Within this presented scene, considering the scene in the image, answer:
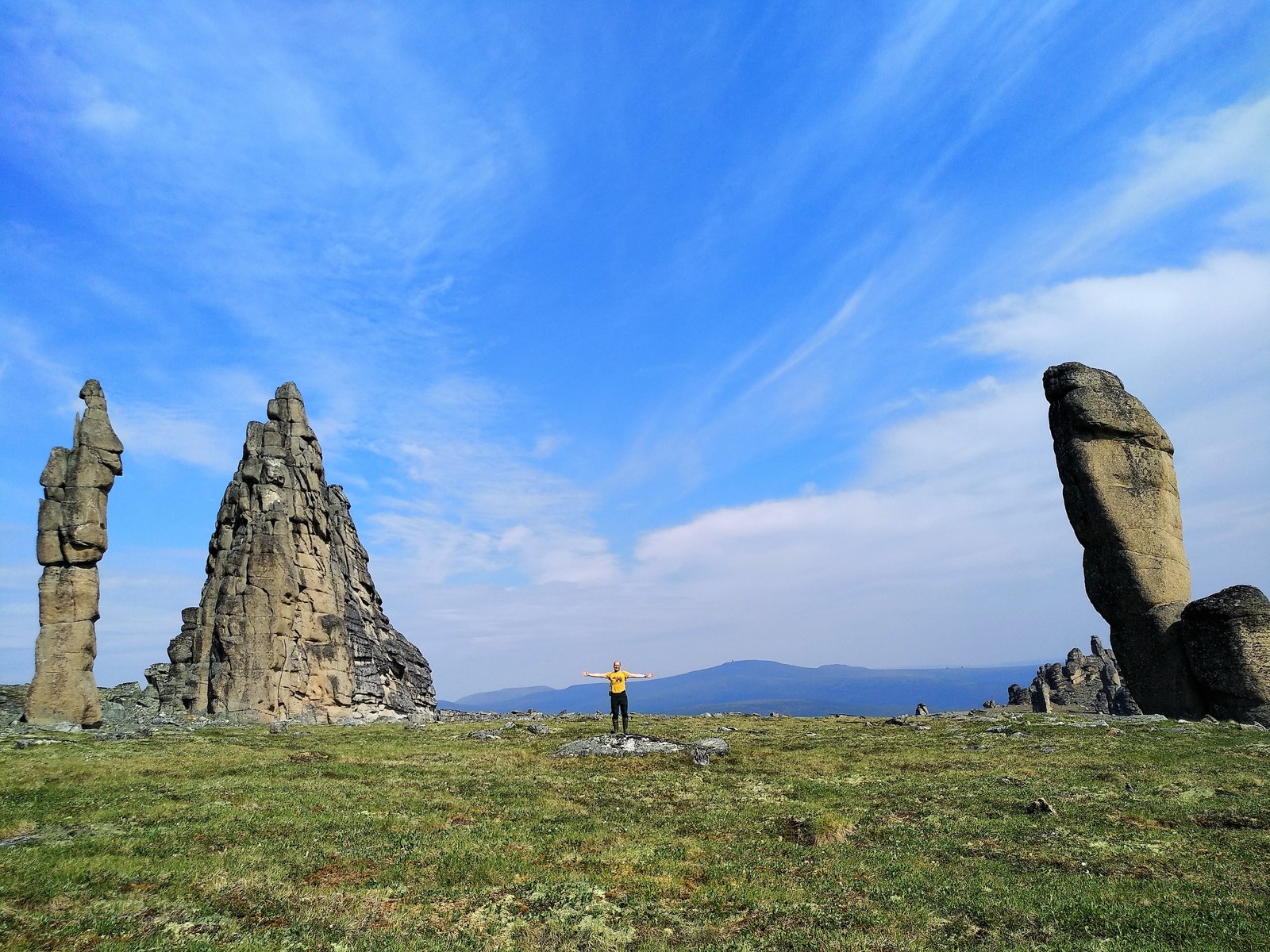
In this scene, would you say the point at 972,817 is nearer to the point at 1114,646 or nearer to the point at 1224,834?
the point at 1224,834

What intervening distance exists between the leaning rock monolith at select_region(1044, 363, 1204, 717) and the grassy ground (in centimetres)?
1340

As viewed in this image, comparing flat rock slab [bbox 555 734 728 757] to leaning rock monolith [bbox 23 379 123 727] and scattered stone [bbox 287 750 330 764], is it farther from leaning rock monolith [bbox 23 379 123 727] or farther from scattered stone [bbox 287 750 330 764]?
leaning rock monolith [bbox 23 379 123 727]

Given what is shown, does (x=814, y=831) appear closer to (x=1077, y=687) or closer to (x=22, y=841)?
(x=22, y=841)

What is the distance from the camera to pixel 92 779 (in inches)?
800

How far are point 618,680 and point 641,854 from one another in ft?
51.2

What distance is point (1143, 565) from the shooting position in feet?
124

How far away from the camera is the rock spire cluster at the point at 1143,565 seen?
32.9 metres

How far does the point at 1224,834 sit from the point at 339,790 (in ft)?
71.7

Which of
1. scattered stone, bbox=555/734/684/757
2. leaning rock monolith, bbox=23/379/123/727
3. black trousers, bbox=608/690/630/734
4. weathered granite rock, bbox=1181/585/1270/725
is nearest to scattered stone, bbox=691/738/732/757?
scattered stone, bbox=555/734/684/757

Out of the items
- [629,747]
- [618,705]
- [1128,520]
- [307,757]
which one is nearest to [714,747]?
[629,747]

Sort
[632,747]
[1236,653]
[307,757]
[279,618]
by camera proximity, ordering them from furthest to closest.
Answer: [279,618] < [1236,653] < [632,747] < [307,757]

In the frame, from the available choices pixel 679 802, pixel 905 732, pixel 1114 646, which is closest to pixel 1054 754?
pixel 905 732

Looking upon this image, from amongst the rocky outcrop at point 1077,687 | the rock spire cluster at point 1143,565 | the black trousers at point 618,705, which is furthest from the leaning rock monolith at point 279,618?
the rocky outcrop at point 1077,687

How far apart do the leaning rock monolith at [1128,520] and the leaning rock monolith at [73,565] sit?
5549cm
